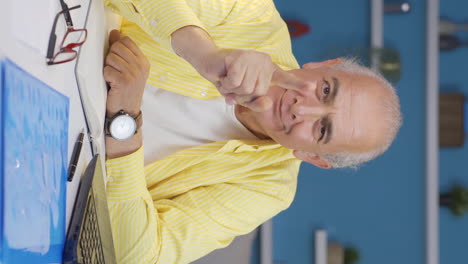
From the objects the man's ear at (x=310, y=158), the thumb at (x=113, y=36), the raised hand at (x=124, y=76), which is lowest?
the man's ear at (x=310, y=158)

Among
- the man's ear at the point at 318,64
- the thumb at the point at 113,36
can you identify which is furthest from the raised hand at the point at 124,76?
the man's ear at the point at 318,64

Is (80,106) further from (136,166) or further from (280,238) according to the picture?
(280,238)

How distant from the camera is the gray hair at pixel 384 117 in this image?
148cm

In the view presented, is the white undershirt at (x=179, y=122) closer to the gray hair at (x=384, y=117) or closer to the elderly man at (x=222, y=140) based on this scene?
the elderly man at (x=222, y=140)

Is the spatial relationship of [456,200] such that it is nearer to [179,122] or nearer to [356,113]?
[356,113]

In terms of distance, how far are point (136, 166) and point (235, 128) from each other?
41 centimetres

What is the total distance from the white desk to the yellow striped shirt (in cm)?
29

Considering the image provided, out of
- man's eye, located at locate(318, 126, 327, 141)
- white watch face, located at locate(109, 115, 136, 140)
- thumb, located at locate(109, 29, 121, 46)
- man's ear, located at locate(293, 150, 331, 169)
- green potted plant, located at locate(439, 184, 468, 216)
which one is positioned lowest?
green potted plant, located at locate(439, 184, 468, 216)

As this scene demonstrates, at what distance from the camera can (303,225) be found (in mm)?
2615

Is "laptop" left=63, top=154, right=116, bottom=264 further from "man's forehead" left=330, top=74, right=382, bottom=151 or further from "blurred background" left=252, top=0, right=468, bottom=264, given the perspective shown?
"blurred background" left=252, top=0, right=468, bottom=264

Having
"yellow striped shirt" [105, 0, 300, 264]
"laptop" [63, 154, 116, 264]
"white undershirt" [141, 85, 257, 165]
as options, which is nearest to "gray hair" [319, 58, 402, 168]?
"yellow striped shirt" [105, 0, 300, 264]

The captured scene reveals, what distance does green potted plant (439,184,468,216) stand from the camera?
257cm

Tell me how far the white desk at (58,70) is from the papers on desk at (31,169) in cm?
2

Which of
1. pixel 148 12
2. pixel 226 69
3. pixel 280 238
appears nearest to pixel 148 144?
pixel 148 12
